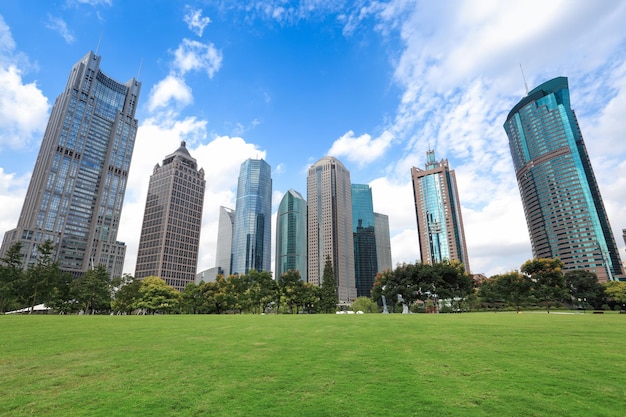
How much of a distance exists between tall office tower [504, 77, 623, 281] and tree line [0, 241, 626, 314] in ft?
426

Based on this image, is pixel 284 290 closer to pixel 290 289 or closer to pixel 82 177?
pixel 290 289

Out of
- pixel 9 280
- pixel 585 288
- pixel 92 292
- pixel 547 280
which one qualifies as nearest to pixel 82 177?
pixel 92 292

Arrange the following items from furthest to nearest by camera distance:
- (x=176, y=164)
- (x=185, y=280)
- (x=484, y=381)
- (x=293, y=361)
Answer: (x=176, y=164), (x=185, y=280), (x=293, y=361), (x=484, y=381)

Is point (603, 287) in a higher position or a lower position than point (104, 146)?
lower

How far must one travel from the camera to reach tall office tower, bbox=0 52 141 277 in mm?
142250

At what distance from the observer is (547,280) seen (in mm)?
56062

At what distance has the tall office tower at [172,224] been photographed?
159 metres

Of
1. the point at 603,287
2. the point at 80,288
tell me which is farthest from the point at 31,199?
the point at 603,287

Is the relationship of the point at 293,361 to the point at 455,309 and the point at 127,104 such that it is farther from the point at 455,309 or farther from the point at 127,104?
the point at 127,104

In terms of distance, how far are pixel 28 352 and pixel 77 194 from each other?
180346 millimetres

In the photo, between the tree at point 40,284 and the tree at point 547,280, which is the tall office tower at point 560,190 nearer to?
the tree at point 547,280

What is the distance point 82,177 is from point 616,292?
201m

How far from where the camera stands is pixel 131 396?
17.4 ft

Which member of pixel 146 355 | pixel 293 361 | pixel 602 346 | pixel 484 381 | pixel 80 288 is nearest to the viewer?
pixel 484 381
